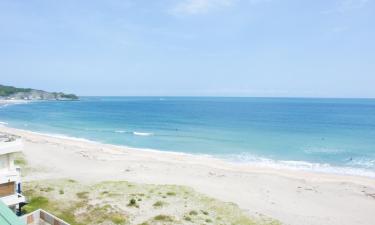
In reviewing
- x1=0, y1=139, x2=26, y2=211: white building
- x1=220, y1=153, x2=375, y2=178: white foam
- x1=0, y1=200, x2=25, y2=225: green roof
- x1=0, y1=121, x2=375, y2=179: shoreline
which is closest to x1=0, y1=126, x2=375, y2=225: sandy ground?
x1=0, y1=121, x2=375, y2=179: shoreline

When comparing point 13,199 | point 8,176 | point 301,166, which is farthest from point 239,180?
point 8,176

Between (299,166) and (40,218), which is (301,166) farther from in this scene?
(40,218)

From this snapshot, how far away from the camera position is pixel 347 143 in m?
53.1

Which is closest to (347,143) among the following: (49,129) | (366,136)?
(366,136)

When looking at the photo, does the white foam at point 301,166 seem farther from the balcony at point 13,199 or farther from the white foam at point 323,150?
the balcony at point 13,199

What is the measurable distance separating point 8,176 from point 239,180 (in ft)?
64.6

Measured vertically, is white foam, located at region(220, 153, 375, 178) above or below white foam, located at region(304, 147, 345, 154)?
below

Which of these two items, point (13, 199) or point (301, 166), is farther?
point (301, 166)

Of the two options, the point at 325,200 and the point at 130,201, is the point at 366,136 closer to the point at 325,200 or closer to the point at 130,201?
the point at 325,200

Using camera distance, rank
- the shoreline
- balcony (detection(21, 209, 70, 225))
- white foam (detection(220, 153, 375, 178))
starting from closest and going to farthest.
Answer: balcony (detection(21, 209, 70, 225))
the shoreline
white foam (detection(220, 153, 375, 178))

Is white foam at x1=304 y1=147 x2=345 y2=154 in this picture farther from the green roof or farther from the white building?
the green roof

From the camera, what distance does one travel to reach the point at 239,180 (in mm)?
30344

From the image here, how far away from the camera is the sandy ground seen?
→ 23.0m

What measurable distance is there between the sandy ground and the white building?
13087 mm
